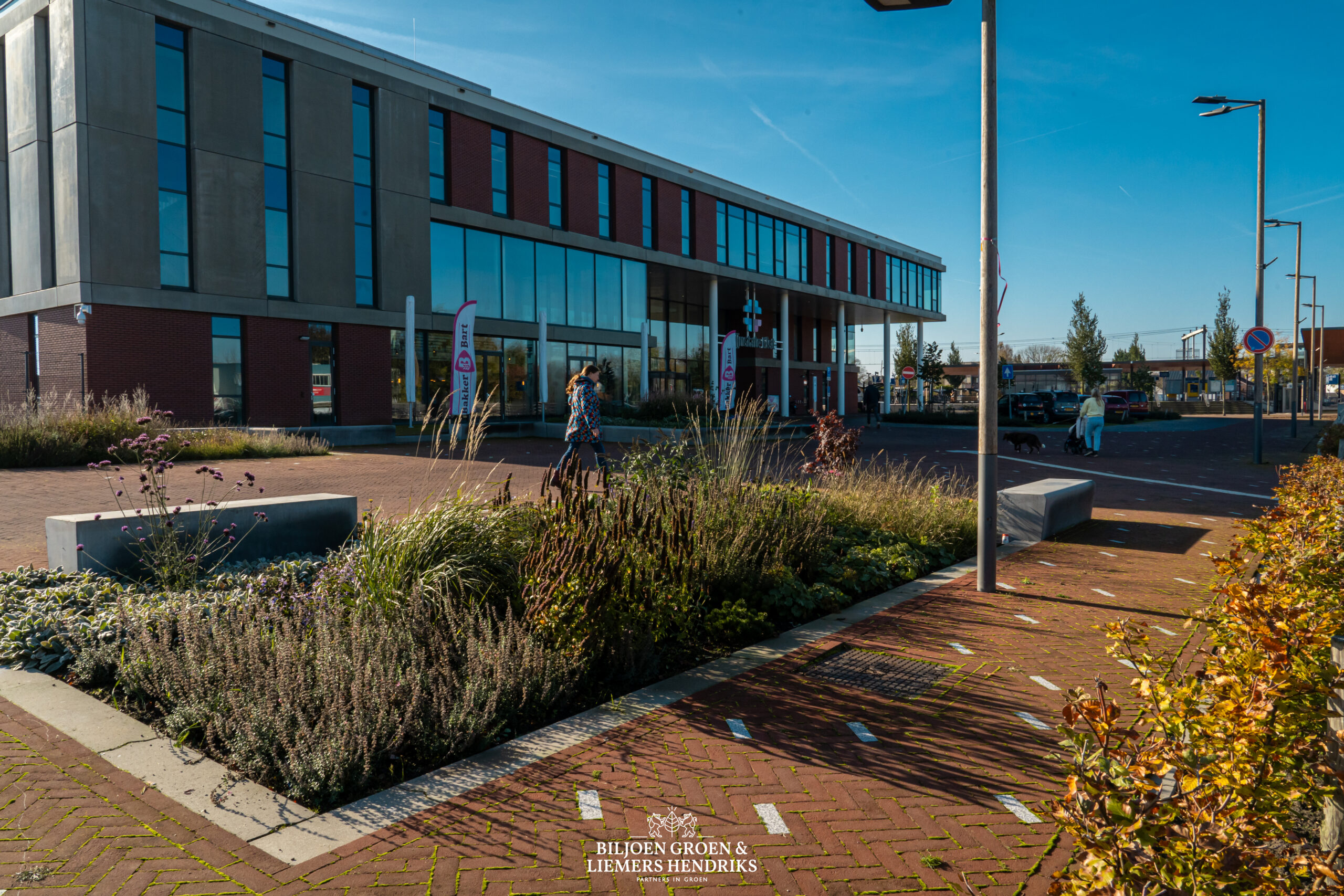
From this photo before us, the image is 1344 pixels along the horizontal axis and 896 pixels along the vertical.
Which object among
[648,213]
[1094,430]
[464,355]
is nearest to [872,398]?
[648,213]

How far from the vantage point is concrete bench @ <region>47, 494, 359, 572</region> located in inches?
222

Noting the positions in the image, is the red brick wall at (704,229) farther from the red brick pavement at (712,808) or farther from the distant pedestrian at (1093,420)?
the red brick pavement at (712,808)

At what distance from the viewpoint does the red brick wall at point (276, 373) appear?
2389 centimetres

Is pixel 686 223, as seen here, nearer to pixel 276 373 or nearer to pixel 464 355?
pixel 464 355

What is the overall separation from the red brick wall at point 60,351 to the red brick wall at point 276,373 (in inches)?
152

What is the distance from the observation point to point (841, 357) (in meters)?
48.3

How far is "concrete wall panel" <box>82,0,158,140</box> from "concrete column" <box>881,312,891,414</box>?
36357 mm

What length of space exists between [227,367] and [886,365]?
3631 cm

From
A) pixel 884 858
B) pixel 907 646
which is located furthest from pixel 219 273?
pixel 884 858

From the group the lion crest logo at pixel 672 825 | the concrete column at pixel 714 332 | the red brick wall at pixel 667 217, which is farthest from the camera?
the concrete column at pixel 714 332

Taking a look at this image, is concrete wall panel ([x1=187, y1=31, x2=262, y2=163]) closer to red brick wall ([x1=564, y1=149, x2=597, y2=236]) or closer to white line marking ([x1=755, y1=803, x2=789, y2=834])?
red brick wall ([x1=564, y1=149, x2=597, y2=236])

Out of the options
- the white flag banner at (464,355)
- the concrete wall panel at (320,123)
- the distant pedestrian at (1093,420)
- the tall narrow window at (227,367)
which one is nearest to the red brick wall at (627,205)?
the concrete wall panel at (320,123)

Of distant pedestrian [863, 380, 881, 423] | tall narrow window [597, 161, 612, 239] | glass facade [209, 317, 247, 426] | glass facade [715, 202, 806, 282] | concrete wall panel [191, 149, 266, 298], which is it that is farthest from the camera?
glass facade [715, 202, 806, 282]

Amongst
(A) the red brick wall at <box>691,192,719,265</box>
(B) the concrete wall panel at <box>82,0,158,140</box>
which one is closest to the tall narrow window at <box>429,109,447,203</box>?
(B) the concrete wall panel at <box>82,0,158,140</box>
